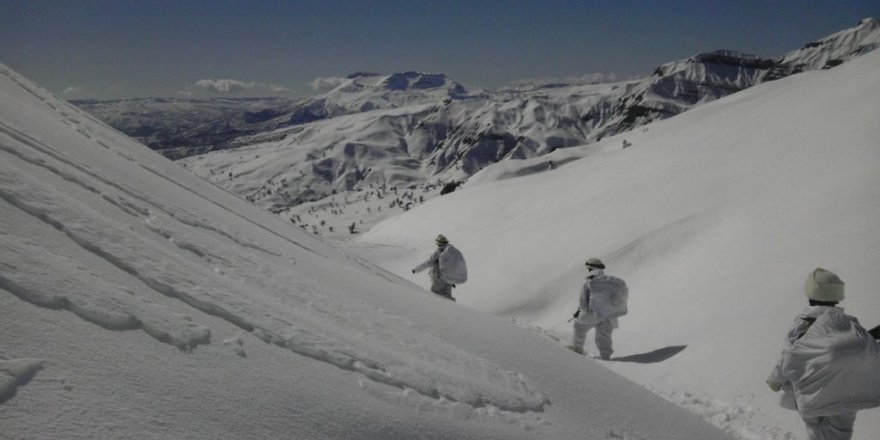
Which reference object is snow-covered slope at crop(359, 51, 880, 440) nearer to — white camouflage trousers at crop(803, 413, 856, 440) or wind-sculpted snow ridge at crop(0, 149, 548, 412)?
white camouflage trousers at crop(803, 413, 856, 440)

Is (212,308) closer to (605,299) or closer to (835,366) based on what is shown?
(835,366)

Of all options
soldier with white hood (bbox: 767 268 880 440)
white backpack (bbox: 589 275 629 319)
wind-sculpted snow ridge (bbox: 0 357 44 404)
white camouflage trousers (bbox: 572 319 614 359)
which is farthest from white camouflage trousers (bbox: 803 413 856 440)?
wind-sculpted snow ridge (bbox: 0 357 44 404)

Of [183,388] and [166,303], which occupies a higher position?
[166,303]

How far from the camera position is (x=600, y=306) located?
10773 millimetres

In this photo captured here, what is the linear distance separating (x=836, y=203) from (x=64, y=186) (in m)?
15.5

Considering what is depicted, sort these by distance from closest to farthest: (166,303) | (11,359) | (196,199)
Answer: (11,359)
(166,303)
(196,199)

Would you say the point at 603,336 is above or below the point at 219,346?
above

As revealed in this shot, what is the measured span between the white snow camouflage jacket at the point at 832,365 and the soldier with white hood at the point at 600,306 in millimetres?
4846

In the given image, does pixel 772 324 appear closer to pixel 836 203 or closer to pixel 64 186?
pixel 836 203

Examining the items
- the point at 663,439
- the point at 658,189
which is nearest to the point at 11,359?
the point at 663,439

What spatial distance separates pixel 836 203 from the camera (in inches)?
459

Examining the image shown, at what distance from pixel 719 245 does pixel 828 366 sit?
8.08 meters

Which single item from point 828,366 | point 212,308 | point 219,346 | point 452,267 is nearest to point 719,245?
point 452,267

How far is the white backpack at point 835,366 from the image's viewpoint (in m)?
5.37
